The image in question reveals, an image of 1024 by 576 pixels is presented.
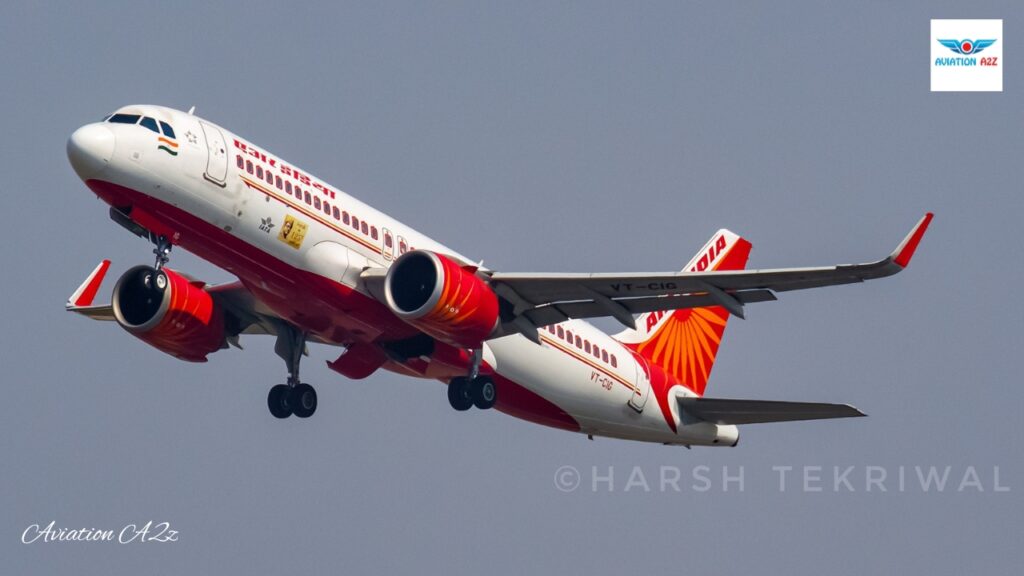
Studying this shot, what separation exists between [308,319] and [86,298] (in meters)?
9.66

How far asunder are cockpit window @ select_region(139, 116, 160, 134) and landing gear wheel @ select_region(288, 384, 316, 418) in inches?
389

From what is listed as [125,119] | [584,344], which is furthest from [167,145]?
[584,344]

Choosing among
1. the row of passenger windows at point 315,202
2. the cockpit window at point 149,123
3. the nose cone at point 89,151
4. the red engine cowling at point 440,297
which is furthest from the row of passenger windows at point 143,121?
the red engine cowling at point 440,297

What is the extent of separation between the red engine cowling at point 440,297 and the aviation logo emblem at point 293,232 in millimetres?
2264

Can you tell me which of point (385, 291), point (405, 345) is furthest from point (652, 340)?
point (385, 291)

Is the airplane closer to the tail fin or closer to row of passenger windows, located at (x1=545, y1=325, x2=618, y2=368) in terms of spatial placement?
row of passenger windows, located at (x1=545, y1=325, x2=618, y2=368)

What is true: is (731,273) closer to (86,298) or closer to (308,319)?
(308,319)

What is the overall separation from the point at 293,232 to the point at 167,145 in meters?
3.57

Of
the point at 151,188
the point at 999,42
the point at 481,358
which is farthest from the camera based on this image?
the point at 999,42

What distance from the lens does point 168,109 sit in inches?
1555

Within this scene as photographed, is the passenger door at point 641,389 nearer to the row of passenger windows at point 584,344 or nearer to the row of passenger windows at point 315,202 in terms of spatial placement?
the row of passenger windows at point 584,344

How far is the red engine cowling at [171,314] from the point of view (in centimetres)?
4319

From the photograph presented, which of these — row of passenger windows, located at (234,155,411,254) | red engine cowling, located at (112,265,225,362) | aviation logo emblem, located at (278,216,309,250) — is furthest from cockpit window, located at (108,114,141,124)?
red engine cowling, located at (112,265,225,362)

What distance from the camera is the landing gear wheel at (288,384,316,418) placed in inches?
1795
